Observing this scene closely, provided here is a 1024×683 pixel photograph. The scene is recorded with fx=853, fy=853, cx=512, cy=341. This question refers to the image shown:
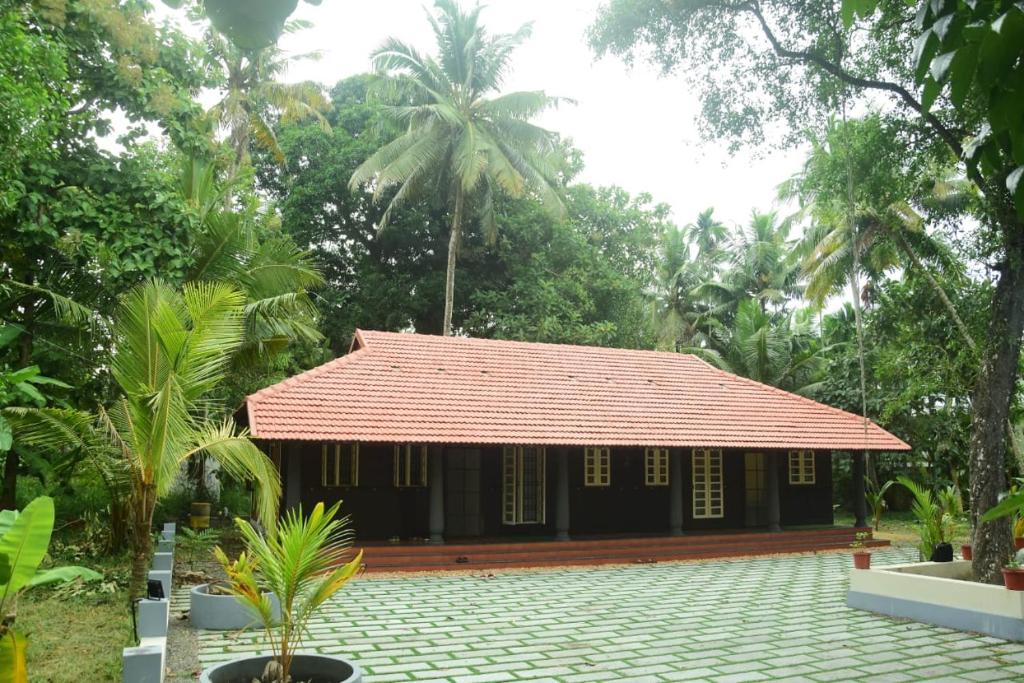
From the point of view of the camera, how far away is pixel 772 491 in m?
16.2

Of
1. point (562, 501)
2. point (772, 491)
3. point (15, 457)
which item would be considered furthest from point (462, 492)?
point (15, 457)

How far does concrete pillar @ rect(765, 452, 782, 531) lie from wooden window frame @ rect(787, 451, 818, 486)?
1.49 m

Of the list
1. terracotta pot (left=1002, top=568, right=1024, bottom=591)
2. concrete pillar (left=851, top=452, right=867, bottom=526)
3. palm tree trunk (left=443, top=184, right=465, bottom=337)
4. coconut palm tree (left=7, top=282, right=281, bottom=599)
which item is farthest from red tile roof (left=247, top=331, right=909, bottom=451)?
terracotta pot (left=1002, top=568, right=1024, bottom=591)

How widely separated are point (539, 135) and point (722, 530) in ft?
39.9

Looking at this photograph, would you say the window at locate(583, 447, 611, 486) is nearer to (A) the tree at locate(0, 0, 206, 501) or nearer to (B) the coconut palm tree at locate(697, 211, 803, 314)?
(A) the tree at locate(0, 0, 206, 501)

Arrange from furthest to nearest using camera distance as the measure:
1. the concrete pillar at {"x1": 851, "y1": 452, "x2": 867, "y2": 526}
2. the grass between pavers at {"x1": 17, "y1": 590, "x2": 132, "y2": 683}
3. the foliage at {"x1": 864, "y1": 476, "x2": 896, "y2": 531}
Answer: the foliage at {"x1": 864, "y1": 476, "x2": 896, "y2": 531} → the concrete pillar at {"x1": 851, "y1": 452, "x2": 867, "y2": 526} → the grass between pavers at {"x1": 17, "y1": 590, "x2": 132, "y2": 683}

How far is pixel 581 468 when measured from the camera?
15625 millimetres

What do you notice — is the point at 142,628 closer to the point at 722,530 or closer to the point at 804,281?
the point at 722,530

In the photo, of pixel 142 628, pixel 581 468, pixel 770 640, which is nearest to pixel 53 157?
pixel 142 628

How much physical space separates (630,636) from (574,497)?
298 inches

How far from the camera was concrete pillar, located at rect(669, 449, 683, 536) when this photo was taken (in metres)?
15.2

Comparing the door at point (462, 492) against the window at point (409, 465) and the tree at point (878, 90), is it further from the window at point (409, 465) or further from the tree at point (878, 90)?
the tree at point (878, 90)

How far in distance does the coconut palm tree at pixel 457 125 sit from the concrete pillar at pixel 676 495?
875 centimetres

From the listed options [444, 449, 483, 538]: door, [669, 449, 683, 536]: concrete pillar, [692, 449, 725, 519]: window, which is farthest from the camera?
[692, 449, 725, 519]: window
